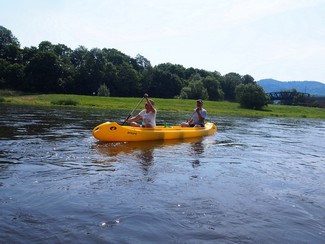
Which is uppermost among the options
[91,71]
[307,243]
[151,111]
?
[91,71]

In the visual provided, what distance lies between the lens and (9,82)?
68688 millimetres

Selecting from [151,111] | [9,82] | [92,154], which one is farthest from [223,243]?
[9,82]

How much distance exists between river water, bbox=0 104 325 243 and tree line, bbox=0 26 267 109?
5875 centimetres

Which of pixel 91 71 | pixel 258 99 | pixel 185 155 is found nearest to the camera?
pixel 185 155

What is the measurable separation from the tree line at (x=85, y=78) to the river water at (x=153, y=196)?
58747 millimetres

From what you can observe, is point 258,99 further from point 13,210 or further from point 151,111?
point 13,210

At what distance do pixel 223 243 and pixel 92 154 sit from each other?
6.72 meters

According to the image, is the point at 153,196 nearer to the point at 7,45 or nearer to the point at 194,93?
the point at 194,93

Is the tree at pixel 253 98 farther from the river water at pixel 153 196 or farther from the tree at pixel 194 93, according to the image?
the river water at pixel 153 196

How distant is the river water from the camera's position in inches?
208

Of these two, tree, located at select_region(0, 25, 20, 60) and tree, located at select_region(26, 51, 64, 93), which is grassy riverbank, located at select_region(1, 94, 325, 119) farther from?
tree, located at select_region(0, 25, 20, 60)

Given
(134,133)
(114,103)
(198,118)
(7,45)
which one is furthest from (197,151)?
(7,45)

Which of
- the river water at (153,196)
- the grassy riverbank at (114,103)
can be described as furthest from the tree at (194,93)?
the river water at (153,196)

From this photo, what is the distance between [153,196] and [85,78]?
7439 centimetres
